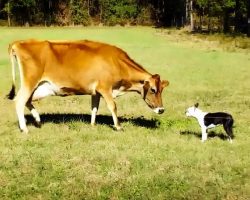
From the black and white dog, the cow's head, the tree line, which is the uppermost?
the cow's head

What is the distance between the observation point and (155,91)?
1201 cm

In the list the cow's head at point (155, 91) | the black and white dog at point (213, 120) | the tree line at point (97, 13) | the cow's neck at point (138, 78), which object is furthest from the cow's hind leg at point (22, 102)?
the tree line at point (97, 13)

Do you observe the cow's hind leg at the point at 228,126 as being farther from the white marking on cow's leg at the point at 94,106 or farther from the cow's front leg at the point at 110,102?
the white marking on cow's leg at the point at 94,106

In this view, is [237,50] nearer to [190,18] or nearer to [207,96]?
[207,96]

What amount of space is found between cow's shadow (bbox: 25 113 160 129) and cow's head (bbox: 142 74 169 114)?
73 cm

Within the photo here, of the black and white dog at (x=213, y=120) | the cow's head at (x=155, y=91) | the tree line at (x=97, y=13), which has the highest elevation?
the cow's head at (x=155, y=91)

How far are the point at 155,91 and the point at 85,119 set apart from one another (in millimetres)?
2340

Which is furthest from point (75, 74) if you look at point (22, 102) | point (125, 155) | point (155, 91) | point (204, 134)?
point (204, 134)

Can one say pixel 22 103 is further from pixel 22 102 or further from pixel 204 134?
pixel 204 134

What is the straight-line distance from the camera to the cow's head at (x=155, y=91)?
12000mm

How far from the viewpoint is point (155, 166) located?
920 cm

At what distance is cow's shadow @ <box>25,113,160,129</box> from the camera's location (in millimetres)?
12953

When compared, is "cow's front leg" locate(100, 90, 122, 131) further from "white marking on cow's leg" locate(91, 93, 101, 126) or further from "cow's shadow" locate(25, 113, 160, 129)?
"cow's shadow" locate(25, 113, 160, 129)

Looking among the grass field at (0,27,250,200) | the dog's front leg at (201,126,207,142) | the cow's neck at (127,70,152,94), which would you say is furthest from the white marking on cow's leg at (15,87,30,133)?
the dog's front leg at (201,126,207,142)
